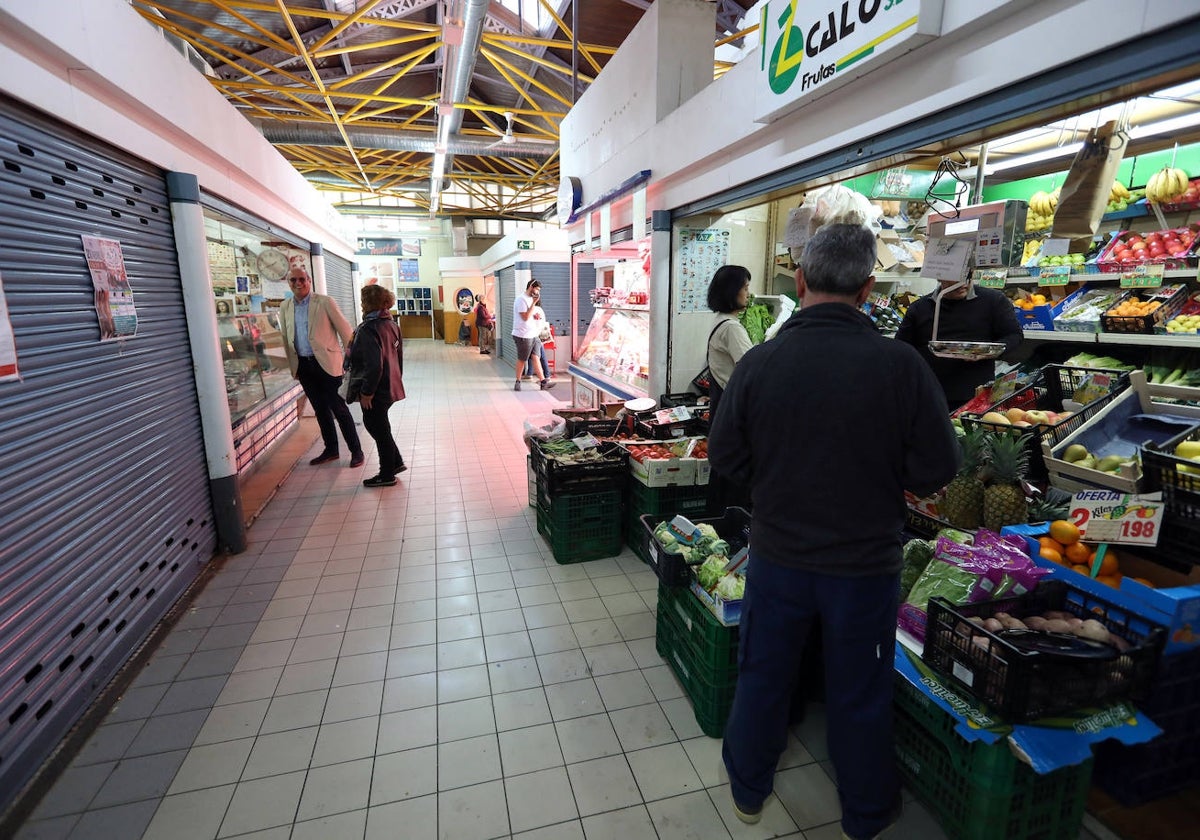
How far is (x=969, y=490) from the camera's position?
8.07 ft

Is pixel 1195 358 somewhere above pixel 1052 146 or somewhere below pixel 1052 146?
below

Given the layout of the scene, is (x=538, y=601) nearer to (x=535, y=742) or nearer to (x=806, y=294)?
(x=535, y=742)

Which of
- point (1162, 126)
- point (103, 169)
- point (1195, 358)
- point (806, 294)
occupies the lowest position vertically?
point (1195, 358)

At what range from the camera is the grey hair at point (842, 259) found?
160 centimetres

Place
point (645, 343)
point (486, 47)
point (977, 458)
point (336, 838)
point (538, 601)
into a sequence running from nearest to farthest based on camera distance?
point (336, 838) < point (977, 458) < point (538, 601) < point (645, 343) < point (486, 47)

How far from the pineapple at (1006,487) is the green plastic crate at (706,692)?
126 cm

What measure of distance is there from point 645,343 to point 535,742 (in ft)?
14.3

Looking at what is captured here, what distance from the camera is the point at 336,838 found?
73.9 inches

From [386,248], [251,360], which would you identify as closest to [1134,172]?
[251,360]

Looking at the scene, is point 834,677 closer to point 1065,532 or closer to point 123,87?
point 1065,532

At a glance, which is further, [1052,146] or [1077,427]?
[1052,146]

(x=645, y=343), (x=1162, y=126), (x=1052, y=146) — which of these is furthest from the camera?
(x=645, y=343)

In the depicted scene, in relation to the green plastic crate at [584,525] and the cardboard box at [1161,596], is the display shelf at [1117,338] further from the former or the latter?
the green plastic crate at [584,525]

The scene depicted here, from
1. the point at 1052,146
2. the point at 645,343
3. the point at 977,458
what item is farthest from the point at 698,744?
the point at 1052,146
